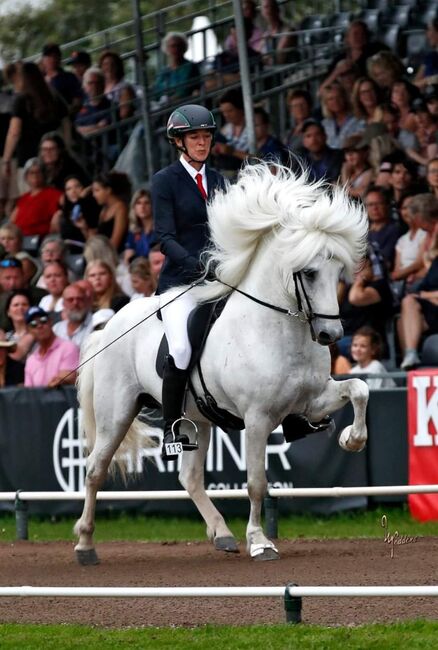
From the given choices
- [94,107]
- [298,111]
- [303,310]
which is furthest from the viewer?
[94,107]

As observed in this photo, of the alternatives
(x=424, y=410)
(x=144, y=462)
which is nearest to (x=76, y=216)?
(x=144, y=462)

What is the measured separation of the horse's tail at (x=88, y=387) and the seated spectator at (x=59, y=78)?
10370 millimetres

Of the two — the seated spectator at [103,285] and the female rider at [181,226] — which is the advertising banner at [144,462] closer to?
the seated spectator at [103,285]

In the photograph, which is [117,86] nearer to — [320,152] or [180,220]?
[320,152]

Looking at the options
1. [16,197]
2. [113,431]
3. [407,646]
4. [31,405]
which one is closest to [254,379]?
[113,431]

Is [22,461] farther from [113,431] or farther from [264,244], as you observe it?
[264,244]

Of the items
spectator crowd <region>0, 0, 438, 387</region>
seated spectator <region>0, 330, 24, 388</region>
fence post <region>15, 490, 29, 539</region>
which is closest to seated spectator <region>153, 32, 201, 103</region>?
spectator crowd <region>0, 0, 438, 387</region>

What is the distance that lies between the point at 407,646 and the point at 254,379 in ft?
9.37

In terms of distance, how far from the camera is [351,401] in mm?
9031

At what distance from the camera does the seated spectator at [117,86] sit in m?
20.6

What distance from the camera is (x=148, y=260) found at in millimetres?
15383

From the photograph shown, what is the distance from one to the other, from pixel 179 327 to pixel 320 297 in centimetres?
120

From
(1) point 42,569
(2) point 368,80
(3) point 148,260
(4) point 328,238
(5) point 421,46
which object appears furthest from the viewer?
(5) point 421,46

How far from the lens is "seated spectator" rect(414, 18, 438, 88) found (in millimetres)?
16953
